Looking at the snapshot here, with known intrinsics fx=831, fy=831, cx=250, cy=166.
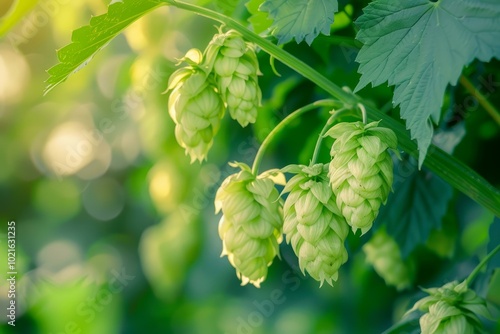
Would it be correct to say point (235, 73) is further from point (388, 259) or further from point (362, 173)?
point (388, 259)

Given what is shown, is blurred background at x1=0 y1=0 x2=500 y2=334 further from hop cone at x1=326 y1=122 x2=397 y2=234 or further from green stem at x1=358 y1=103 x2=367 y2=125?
hop cone at x1=326 y1=122 x2=397 y2=234

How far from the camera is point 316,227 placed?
1.11 meters

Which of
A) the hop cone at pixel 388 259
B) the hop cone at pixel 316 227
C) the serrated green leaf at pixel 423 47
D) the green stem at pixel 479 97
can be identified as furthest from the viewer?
the hop cone at pixel 388 259

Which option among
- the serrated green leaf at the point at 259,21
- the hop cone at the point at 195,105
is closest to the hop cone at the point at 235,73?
the hop cone at the point at 195,105

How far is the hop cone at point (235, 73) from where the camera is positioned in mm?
1202

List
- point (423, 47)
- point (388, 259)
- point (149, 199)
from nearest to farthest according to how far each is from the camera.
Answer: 1. point (423, 47)
2. point (388, 259)
3. point (149, 199)

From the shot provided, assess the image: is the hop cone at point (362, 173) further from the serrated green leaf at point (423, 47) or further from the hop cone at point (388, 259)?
the hop cone at point (388, 259)

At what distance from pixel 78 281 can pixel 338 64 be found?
6.33 feet

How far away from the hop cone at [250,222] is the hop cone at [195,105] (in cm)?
9

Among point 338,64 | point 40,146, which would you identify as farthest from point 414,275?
point 40,146

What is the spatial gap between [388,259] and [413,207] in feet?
0.50

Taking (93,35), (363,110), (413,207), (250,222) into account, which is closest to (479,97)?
(413,207)

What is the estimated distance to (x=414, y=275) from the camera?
1882 millimetres

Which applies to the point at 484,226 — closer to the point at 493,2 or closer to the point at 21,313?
the point at 493,2
